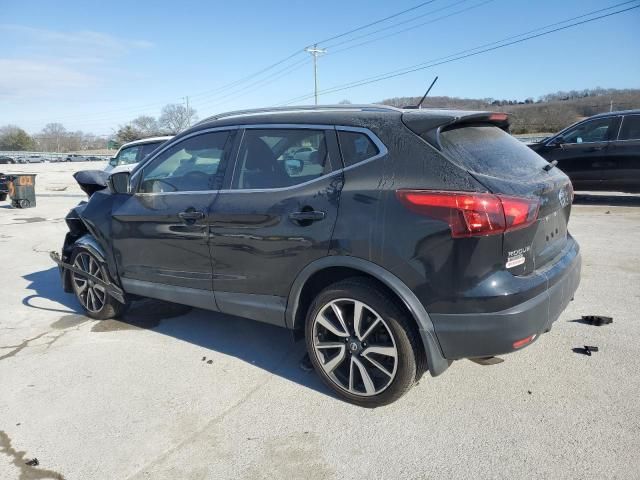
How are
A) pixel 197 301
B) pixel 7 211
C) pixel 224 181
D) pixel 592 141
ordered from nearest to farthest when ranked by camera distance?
pixel 224 181 < pixel 197 301 < pixel 592 141 < pixel 7 211

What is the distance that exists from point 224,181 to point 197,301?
3.24ft

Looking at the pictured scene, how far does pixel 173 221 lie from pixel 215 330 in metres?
1.13

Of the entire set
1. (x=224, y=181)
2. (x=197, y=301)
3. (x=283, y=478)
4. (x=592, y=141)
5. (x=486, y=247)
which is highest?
(x=592, y=141)

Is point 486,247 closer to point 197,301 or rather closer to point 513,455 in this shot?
point 513,455

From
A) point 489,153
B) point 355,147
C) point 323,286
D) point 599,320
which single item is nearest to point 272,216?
point 323,286

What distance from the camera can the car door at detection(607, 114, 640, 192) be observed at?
920cm

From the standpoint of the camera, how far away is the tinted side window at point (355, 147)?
291 centimetres

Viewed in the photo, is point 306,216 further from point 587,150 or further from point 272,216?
point 587,150

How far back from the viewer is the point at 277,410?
3035mm

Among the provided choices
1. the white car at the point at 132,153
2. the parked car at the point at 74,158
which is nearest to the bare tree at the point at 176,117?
the parked car at the point at 74,158

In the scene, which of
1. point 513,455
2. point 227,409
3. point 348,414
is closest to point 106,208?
point 227,409

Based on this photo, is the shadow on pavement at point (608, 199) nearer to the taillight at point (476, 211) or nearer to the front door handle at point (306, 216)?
the taillight at point (476, 211)

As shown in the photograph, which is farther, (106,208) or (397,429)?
(106,208)

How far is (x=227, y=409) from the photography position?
3070mm
